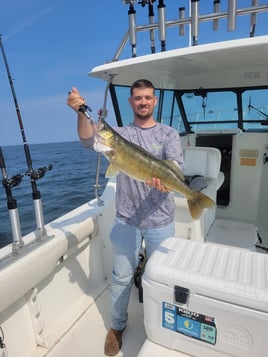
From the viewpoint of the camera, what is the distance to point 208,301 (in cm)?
173

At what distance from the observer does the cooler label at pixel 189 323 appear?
177cm

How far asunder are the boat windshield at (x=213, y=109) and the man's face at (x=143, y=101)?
136 inches

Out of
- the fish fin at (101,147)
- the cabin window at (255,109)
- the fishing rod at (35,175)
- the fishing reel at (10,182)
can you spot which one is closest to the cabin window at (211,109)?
the cabin window at (255,109)

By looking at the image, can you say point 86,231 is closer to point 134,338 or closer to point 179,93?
point 134,338

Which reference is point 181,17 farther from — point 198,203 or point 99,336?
point 99,336

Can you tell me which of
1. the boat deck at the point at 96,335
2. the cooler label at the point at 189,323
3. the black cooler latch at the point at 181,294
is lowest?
the boat deck at the point at 96,335

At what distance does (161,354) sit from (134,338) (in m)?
0.93

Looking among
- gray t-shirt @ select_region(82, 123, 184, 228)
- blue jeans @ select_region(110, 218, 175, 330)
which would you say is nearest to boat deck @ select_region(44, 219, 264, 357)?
blue jeans @ select_region(110, 218, 175, 330)

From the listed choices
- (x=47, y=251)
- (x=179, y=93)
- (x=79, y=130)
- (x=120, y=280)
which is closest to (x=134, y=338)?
(x=120, y=280)

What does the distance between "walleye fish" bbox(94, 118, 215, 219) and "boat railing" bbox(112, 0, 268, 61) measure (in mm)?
1731

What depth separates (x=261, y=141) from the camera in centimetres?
550

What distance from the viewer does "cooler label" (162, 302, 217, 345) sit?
5.82 ft

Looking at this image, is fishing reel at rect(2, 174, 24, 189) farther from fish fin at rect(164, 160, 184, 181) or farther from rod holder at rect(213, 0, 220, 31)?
rod holder at rect(213, 0, 220, 31)

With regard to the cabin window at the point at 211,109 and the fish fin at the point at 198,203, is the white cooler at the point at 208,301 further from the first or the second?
the cabin window at the point at 211,109
